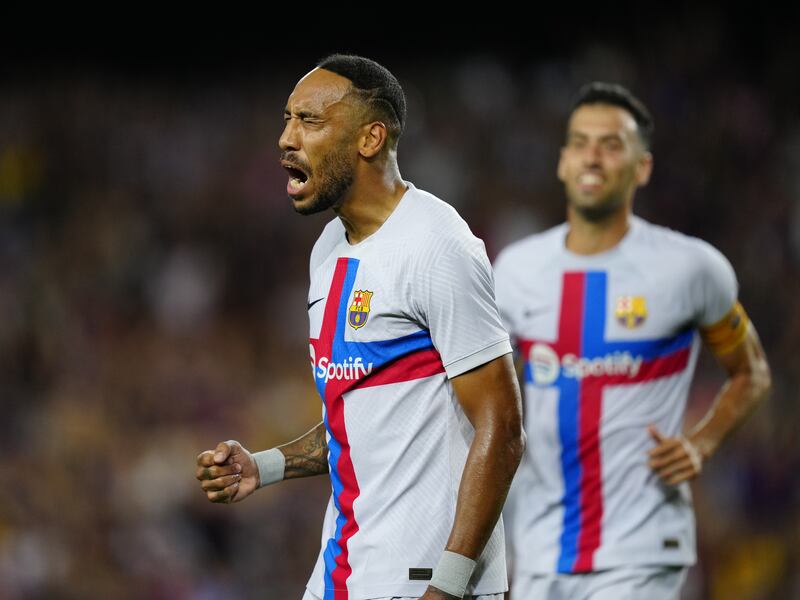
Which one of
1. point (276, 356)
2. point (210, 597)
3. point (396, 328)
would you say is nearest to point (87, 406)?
point (276, 356)

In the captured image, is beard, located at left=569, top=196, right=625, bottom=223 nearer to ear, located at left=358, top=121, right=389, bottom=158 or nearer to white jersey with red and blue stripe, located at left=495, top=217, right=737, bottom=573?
white jersey with red and blue stripe, located at left=495, top=217, right=737, bottom=573

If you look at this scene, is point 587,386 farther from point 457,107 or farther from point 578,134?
point 457,107

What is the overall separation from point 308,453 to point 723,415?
2.04 metres

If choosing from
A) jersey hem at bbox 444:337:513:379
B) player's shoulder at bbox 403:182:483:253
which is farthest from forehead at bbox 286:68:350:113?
jersey hem at bbox 444:337:513:379

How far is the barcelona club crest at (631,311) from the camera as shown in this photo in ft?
16.4

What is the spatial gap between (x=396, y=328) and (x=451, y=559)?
2.00 feet

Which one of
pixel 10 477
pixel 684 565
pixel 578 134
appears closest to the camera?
pixel 684 565

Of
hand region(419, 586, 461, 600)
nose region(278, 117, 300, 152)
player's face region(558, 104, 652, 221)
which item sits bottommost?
hand region(419, 586, 461, 600)

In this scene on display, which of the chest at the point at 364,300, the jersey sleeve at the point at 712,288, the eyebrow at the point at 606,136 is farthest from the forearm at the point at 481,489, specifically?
the eyebrow at the point at 606,136

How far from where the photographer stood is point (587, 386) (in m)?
4.96

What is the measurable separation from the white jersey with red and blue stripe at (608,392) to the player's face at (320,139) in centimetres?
188

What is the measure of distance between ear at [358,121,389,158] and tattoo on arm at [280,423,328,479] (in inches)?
33.5

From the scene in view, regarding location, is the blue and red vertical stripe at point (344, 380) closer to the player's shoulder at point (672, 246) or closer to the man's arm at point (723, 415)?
the man's arm at point (723, 415)

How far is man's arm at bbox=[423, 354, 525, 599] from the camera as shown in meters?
3.12
